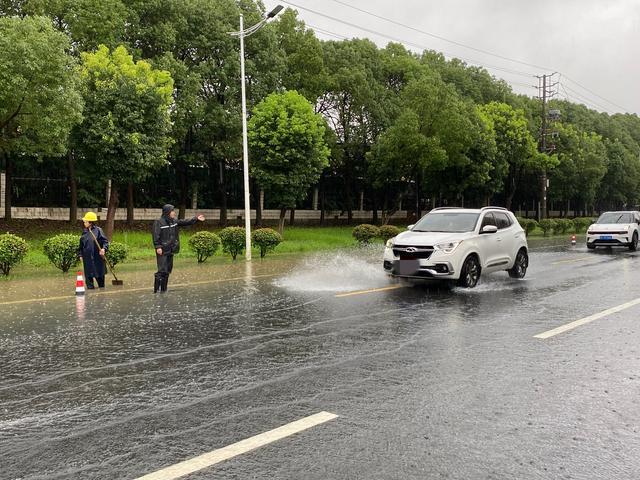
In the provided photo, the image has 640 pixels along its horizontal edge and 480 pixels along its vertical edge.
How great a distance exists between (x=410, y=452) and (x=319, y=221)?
4102 centimetres

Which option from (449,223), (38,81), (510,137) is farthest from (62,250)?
(510,137)

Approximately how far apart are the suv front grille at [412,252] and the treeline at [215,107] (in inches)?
562

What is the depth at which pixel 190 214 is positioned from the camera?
38.9 m

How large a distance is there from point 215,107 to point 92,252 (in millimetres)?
21447

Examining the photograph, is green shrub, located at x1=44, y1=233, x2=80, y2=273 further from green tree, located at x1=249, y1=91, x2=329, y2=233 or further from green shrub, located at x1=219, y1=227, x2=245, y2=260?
green tree, located at x1=249, y1=91, x2=329, y2=233

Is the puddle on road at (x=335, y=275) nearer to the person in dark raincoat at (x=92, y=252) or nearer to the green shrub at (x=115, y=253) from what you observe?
the person in dark raincoat at (x=92, y=252)

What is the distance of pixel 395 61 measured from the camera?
43.5 metres

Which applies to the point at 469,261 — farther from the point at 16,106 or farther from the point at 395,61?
the point at 395,61

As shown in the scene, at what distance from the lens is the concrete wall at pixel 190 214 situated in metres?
32.6

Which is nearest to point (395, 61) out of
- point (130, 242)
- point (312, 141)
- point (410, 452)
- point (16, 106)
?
point (312, 141)

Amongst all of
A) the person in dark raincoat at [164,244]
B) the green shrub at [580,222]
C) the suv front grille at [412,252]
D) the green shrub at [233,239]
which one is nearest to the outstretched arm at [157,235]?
the person in dark raincoat at [164,244]

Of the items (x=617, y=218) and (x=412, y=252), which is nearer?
(x=412, y=252)

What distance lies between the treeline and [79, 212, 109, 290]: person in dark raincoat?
10018 millimetres

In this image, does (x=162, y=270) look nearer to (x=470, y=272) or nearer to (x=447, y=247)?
(x=447, y=247)
